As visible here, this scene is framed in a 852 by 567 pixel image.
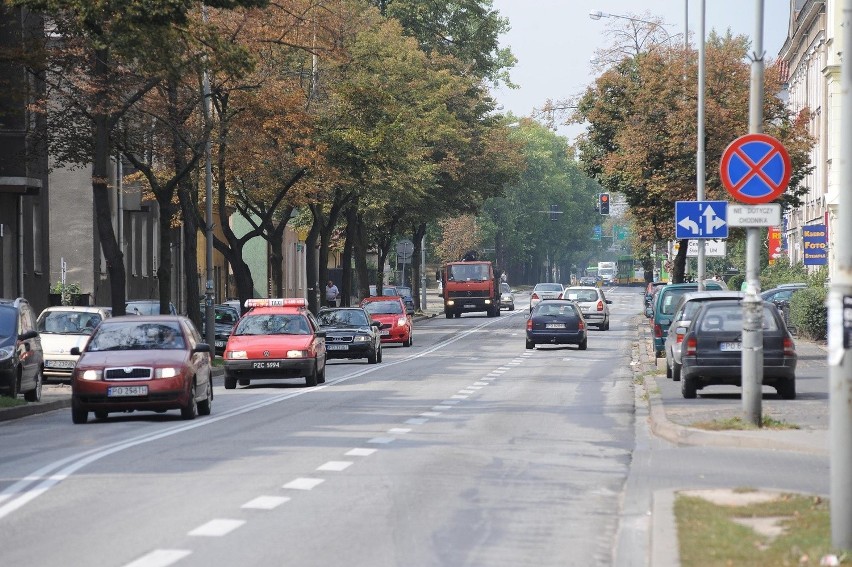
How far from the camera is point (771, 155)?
18.1 meters

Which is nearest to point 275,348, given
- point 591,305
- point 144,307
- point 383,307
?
point 144,307

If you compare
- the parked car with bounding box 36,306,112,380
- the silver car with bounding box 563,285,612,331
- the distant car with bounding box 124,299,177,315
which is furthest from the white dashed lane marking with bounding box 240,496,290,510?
the silver car with bounding box 563,285,612,331

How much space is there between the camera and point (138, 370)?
2231 cm

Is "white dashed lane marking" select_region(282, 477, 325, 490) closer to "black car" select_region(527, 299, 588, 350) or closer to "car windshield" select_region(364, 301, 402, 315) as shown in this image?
"black car" select_region(527, 299, 588, 350)

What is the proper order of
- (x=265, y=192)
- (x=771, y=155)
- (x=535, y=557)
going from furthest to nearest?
(x=265, y=192) → (x=771, y=155) → (x=535, y=557)

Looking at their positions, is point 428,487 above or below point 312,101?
below

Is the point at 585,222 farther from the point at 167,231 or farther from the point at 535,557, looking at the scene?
the point at 535,557

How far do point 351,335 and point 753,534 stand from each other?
32374 millimetres

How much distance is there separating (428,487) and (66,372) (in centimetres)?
2098

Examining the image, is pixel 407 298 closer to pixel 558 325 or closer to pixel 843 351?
pixel 558 325

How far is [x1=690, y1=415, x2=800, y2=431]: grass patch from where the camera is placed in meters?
18.5

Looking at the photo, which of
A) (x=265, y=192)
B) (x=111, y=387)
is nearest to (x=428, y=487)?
(x=111, y=387)

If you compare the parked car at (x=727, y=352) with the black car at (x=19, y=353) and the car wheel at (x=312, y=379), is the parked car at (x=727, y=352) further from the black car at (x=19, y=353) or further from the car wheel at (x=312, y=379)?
the black car at (x=19, y=353)

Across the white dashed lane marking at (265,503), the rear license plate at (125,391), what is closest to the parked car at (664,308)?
the rear license plate at (125,391)
